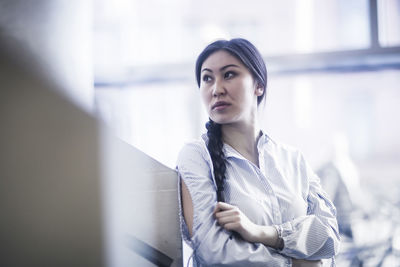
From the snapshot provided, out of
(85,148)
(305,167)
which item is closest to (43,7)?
(85,148)

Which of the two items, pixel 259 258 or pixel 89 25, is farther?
pixel 89 25

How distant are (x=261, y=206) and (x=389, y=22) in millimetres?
1451

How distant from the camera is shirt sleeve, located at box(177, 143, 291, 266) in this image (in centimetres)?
108

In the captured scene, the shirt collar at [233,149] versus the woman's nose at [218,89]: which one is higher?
the woman's nose at [218,89]

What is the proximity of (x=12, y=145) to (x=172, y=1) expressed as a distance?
1654mm

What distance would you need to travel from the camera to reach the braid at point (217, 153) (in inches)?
47.9

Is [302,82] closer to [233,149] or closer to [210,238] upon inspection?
[233,149]

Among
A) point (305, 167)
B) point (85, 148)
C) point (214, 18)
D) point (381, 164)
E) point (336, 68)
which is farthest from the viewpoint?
point (381, 164)

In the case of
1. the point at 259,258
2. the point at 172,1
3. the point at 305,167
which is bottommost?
the point at 259,258

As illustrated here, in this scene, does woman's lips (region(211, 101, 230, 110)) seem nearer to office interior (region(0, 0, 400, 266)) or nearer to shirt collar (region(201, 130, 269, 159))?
shirt collar (region(201, 130, 269, 159))

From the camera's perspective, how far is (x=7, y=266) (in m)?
1.00

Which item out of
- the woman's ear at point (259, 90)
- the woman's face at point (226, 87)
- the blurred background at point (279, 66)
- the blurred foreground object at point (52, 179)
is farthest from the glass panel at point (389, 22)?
the blurred foreground object at point (52, 179)

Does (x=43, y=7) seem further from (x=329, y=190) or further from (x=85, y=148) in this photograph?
(x=329, y=190)

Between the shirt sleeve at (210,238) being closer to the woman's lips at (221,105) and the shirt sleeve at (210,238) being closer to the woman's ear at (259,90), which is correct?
the woman's lips at (221,105)
